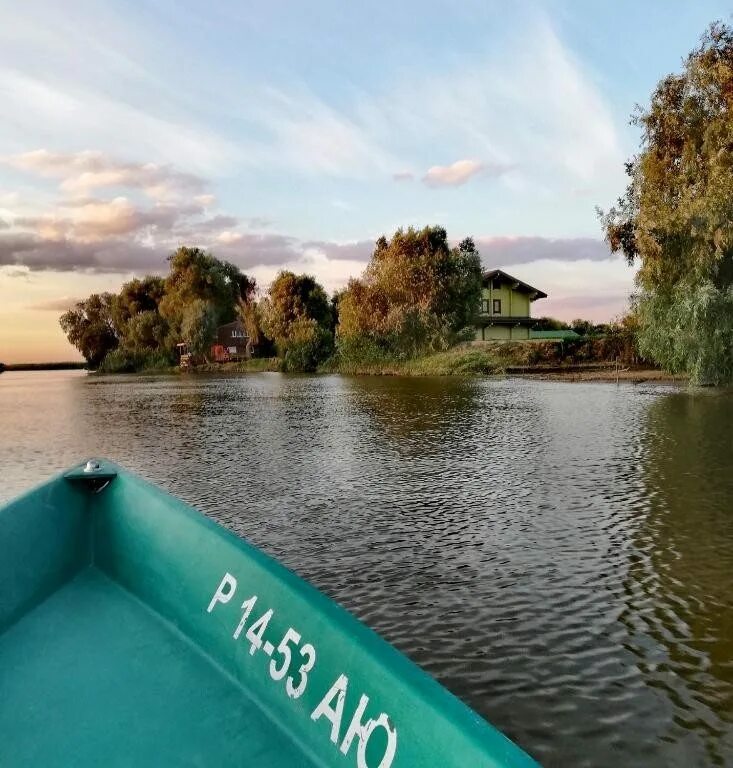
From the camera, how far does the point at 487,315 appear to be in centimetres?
7331

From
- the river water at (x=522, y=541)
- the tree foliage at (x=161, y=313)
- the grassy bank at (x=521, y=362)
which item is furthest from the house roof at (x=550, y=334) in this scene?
the river water at (x=522, y=541)

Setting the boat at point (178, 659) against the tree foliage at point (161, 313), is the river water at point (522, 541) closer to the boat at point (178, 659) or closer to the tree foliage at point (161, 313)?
the boat at point (178, 659)

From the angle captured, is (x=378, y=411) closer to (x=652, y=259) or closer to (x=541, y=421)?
(x=541, y=421)

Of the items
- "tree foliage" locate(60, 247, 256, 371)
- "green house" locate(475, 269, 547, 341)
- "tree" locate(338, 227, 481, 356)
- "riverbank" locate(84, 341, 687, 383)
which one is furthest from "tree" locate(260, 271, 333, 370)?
"riverbank" locate(84, 341, 687, 383)

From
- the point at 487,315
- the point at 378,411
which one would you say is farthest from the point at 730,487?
the point at 487,315

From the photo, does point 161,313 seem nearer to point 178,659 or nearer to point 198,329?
point 198,329

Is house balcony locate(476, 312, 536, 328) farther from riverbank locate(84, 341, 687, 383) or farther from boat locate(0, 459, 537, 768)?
boat locate(0, 459, 537, 768)

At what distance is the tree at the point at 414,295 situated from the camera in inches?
2532

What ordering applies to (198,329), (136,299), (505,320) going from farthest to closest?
(136,299) → (198,329) → (505,320)

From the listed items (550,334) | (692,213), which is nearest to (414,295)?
(550,334)

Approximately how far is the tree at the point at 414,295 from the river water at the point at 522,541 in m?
41.2

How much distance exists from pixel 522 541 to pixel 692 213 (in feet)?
72.3

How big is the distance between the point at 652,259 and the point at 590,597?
2453cm

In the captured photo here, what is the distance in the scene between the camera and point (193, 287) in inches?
4331
